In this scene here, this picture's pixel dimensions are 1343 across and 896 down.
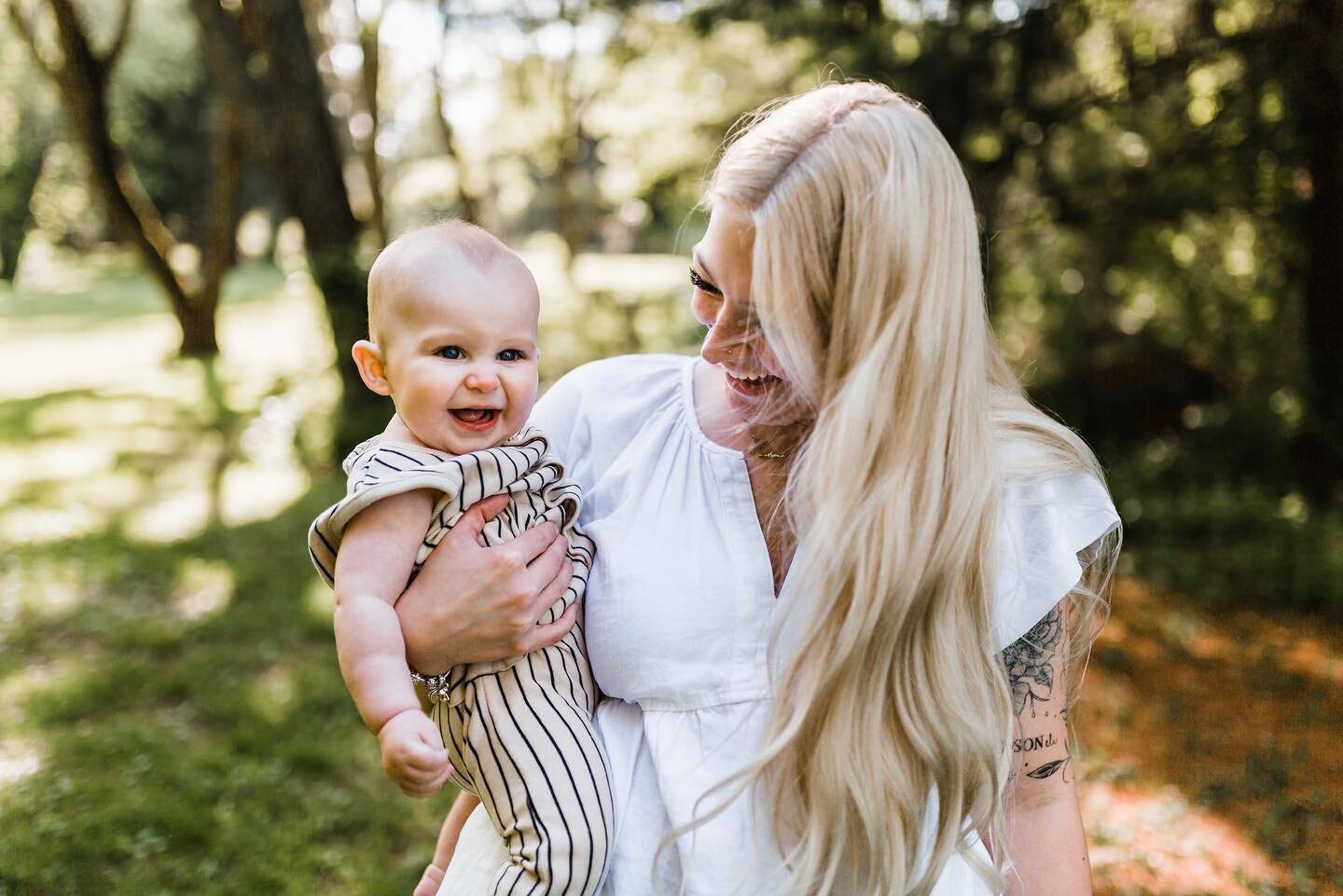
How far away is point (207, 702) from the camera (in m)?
4.27

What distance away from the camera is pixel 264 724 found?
4.15m

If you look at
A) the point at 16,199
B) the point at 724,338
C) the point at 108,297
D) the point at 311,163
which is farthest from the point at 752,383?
the point at 16,199

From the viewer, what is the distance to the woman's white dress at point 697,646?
4.54 ft

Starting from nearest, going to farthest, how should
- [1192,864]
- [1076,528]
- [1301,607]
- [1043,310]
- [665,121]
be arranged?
[1076,528], [1192,864], [1301,607], [1043,310], [665,121]

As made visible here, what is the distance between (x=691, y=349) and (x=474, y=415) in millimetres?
3308

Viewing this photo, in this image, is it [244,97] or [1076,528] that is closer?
[1076,528]

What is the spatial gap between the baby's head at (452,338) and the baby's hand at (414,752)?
0.43 metres

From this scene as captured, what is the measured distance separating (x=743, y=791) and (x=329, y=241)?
651 cm

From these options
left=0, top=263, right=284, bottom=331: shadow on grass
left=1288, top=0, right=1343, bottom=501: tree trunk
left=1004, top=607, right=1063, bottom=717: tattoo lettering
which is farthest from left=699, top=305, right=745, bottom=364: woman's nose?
left=0, top=263, right=284, bottom=331: shadow on grass

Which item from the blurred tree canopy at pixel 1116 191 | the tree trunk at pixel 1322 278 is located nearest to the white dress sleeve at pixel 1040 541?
the blurred tree canopy at pixel 1116 191

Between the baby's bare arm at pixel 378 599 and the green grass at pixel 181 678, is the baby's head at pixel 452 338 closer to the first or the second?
the baby's bare arm at pixel 378 599

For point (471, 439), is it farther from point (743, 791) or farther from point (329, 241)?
point (329, 241)

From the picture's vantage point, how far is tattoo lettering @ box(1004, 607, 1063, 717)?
1.49m

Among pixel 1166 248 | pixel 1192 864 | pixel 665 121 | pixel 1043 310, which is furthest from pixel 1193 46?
pixel 665 121
